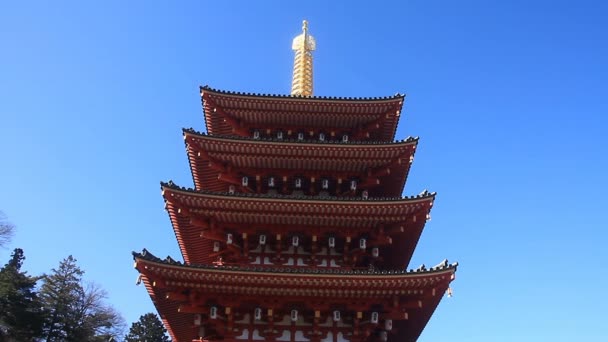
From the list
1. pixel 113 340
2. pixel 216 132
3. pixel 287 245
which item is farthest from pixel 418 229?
pixel 113 340

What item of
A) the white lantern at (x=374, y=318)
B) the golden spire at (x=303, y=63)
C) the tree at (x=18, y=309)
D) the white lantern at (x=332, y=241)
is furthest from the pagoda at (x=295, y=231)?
the tree at (x=18, y=309)

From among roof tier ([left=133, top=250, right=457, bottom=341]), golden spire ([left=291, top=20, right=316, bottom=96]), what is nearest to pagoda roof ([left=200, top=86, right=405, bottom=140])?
golden spire ([left=291, top=20, right=316, bottom=96])

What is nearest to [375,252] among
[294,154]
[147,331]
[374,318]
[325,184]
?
[374,318]

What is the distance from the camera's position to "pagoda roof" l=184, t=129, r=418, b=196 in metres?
21.5

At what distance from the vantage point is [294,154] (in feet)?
71.4

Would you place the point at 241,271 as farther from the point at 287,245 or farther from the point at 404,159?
the point at 404,159

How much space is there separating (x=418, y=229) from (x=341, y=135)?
6.63m

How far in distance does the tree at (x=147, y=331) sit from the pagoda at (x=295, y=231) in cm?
3068

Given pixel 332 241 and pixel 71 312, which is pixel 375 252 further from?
pixel 71 312

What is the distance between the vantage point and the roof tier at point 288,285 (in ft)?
55.6

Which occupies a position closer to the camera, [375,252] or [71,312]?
[375,252]

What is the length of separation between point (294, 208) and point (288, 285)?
3.22 m

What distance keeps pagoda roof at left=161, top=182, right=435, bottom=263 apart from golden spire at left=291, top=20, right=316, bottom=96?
1214 cm

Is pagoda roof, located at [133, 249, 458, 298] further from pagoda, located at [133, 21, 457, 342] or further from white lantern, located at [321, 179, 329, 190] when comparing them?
white lantern, located at [321, 179, 329, 190]
